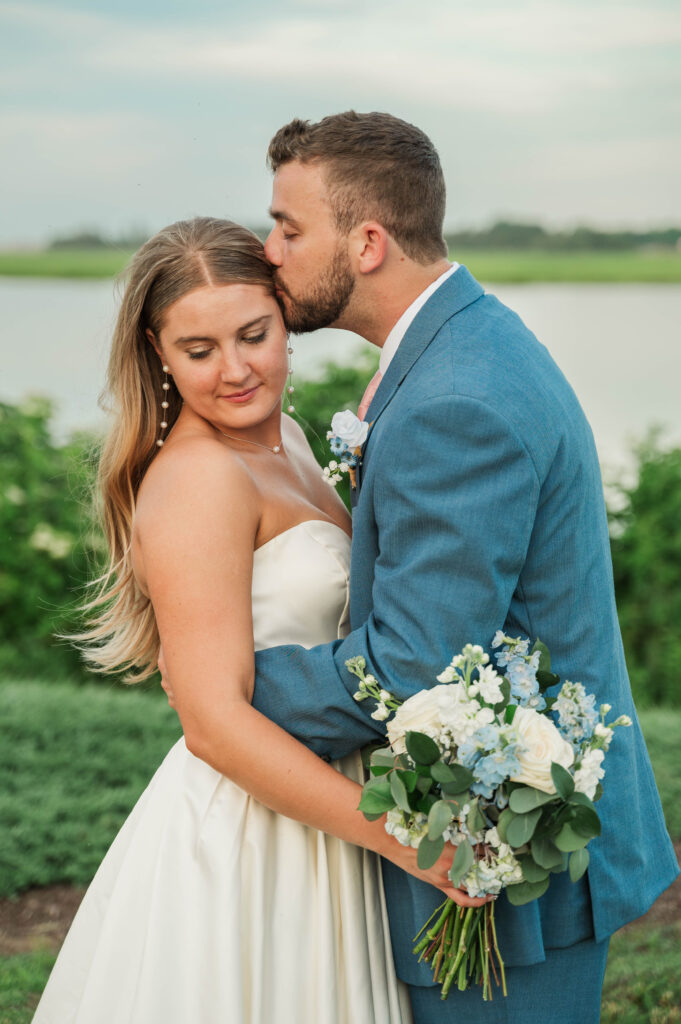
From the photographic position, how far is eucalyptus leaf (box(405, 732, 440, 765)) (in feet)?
6.63

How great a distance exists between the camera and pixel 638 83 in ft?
27.5

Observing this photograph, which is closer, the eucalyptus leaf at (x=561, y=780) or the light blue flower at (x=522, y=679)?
the eucalyptus leaf at (x=561, y=780)

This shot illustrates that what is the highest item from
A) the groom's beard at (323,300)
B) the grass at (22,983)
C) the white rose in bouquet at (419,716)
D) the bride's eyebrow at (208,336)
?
the groom's beard at (323,300)

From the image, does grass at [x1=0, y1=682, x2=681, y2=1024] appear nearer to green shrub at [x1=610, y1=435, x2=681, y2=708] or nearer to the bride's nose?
green shrub at [x1=610, y1=435, x2=681, y2=708]

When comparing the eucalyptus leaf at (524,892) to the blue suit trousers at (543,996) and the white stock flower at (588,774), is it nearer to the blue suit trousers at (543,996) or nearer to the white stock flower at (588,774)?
the white stock flower at (588,774)

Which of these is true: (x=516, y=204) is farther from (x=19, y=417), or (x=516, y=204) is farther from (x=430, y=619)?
(x=430, y=619)

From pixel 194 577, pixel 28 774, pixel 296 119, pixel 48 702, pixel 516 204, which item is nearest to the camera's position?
pixel 194 577

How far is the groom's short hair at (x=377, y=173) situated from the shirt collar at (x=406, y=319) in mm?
80

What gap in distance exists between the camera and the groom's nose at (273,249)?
8.93 ft

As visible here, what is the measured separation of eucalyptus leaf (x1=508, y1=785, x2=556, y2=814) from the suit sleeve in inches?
12.2

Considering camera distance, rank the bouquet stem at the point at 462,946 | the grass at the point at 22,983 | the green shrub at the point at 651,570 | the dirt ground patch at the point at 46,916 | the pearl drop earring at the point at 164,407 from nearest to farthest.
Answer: the bouquet stem at the point at 462,946 → the pearl drop earring at the point at 164,407 → the grass at the point at 22,983 → the dirt ground patch at the point at 46,916 → the green shrub at the point at 651,570

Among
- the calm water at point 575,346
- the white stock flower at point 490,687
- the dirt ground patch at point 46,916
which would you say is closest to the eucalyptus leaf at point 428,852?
the white stock flower at point 490,687

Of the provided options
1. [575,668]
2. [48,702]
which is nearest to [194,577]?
[575,668]

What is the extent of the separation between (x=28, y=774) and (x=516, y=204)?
21.6 feet
